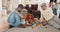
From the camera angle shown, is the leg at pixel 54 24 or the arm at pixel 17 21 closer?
the leg at pixel 54 24

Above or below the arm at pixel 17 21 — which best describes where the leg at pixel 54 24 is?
below

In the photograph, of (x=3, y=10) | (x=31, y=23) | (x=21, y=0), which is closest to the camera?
(x=31, y=23)

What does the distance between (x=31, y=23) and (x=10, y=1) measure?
19.4 feet

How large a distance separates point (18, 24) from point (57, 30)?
970 mm

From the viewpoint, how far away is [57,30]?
2602 millimetres

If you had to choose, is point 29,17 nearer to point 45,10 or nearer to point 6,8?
point 45,10

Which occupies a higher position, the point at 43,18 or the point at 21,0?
the point at 21,0

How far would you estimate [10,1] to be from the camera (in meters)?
8.84

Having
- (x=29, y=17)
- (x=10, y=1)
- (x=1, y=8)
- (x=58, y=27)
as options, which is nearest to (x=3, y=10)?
(x=1, y=8)

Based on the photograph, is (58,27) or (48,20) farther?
(48,20)

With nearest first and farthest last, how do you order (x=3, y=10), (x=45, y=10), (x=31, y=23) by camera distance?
(x=31, y=23)
(x=45, y=10)
(x=3, y=10)

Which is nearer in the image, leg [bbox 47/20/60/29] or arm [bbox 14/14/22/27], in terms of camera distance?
leg [bbox 47/20/60/29]

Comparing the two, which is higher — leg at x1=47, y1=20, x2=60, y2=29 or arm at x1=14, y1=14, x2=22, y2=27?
arm at x1=14, y1=14, x2=22, y2=27

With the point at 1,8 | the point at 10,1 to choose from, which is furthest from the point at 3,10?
the point at 10,1
